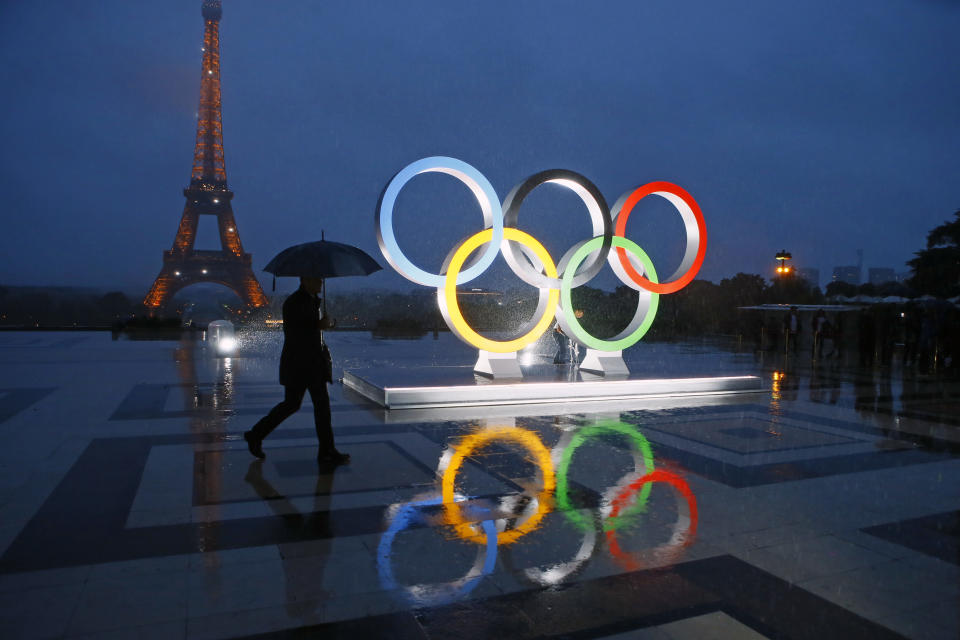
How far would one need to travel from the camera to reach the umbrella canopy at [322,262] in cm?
595

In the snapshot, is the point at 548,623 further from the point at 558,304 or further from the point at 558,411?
the point at 558,304

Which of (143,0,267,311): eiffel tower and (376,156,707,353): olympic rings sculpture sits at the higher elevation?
(143,0,267,311): eiffel tower

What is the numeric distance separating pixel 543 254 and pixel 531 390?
2.48 meters

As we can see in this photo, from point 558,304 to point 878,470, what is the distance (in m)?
6.01

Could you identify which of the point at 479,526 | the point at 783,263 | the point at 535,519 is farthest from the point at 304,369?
the point at 783,263

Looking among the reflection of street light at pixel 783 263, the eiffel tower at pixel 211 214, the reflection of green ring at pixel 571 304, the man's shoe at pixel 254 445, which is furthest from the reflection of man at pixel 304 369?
the eiffel tower at pixel 211 214

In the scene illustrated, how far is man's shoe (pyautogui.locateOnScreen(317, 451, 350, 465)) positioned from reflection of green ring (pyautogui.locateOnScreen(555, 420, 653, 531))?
76.6 inches

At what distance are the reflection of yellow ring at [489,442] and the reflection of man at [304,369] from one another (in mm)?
1127

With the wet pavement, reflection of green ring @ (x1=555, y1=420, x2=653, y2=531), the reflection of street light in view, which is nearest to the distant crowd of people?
the reflection of street light

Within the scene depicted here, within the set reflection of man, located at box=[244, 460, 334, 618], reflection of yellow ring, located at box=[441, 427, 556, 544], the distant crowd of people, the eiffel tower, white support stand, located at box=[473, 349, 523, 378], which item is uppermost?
the eiffel tower

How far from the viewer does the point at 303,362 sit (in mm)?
5777

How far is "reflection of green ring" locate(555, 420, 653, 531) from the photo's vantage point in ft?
14.9

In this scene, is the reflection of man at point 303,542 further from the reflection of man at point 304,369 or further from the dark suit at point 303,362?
the dark suit at point 303,362

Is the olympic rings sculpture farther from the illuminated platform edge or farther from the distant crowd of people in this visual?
the distant crowd of people
